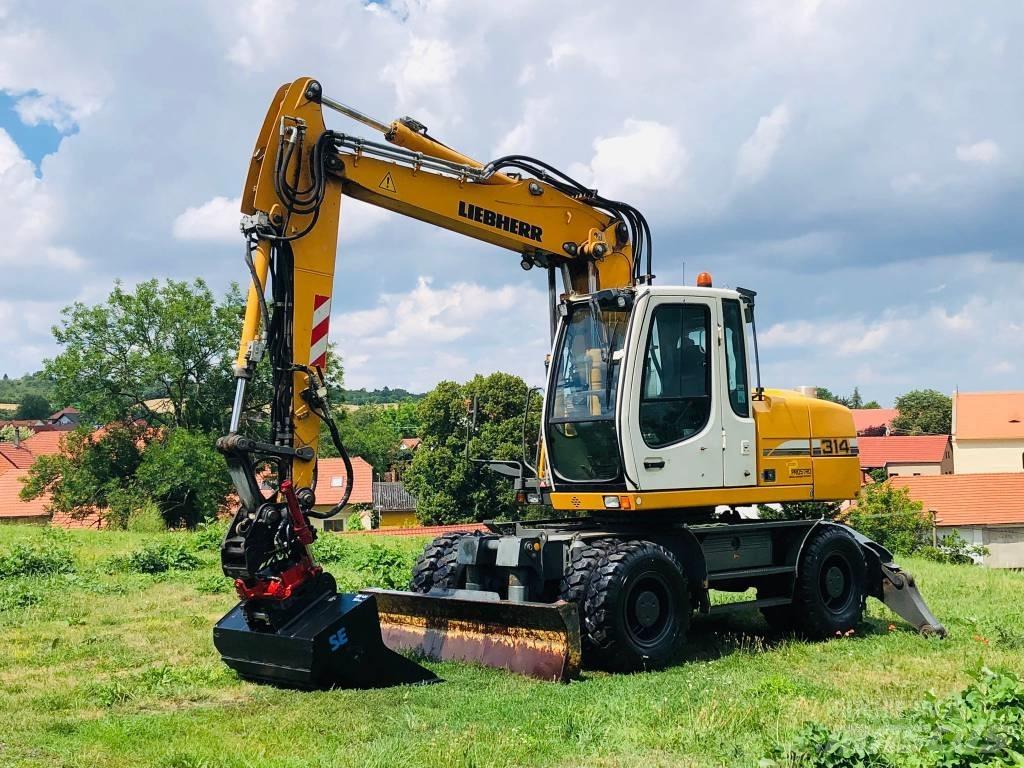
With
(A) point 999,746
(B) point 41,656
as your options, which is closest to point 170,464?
(B) point 41,656

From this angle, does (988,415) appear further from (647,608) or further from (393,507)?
(647,608)

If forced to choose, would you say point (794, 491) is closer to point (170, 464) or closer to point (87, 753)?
point (87, 753)

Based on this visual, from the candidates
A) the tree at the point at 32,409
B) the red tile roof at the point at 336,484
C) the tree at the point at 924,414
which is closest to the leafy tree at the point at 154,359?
the red tile roof at the point at 336,484

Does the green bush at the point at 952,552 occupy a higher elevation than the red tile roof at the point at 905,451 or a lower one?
lower

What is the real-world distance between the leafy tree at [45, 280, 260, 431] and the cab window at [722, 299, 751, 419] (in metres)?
33.2

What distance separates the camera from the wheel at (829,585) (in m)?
10.2

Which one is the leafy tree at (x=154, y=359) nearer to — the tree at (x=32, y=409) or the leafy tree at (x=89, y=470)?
the leafy tree at (x=89, y=470)

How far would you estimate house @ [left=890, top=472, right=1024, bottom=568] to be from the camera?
1666 inches

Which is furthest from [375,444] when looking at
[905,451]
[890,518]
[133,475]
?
[890,518]

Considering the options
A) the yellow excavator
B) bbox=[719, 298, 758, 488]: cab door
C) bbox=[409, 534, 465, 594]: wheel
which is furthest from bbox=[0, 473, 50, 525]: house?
bbox=[719, 298, 758, 488]: cab door

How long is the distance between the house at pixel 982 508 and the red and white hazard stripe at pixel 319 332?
123ft

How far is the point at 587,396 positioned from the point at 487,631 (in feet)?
7.42

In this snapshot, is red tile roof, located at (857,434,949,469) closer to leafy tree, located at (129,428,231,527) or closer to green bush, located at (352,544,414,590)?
leafy tree, located at (129,428,231,527)

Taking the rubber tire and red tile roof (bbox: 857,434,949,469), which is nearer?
the rubber tire
